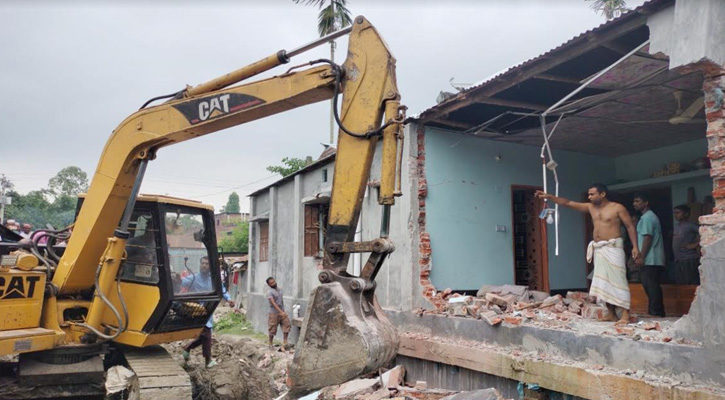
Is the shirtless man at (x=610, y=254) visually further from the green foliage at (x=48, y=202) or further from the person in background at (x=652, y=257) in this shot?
the green foliage at (x=48, y=202)

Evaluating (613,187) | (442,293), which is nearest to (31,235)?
(442,293)

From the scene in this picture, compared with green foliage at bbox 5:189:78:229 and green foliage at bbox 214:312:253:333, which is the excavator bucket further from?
green foliage at bbox 5:189:78:229

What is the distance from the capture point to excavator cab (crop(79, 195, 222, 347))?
Answer: 573 cm

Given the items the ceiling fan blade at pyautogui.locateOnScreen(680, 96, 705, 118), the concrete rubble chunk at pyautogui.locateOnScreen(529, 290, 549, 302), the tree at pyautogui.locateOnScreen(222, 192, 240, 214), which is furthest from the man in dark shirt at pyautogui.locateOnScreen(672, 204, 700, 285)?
the tree at pyautogui.locateOnScreen(222, 192, 240, 214)

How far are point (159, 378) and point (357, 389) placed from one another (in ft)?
9.54

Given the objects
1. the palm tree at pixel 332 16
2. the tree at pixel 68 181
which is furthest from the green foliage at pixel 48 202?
the palm tree at pixel 332 16

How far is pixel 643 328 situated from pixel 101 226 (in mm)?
5658

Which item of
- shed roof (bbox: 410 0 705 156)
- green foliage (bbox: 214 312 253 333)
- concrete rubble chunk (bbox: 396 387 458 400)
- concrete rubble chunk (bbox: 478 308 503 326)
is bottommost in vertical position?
green foliage (bbox: 214 312 253 333)

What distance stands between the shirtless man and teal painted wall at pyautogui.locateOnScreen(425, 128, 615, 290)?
2.55 meters

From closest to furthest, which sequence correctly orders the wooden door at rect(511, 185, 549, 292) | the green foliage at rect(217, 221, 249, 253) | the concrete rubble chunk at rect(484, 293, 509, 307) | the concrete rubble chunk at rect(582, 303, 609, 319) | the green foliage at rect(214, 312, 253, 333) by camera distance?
the concrete rubble chunk at rect(582, 303, 609, 319)
the concrete rubble chunk at rect(484, 293, 509, 307)
the wooden door at rect(511, 185, 549, 292)
the green foliage at rect(214, 312, 253, 333)
the green foliage at rect(217, 221, 249, 253)

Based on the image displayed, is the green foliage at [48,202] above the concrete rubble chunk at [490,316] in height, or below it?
above

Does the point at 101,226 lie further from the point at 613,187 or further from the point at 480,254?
the point at 613,187

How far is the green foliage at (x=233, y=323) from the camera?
50.4 feet

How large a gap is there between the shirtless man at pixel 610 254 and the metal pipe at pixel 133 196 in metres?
5.09
